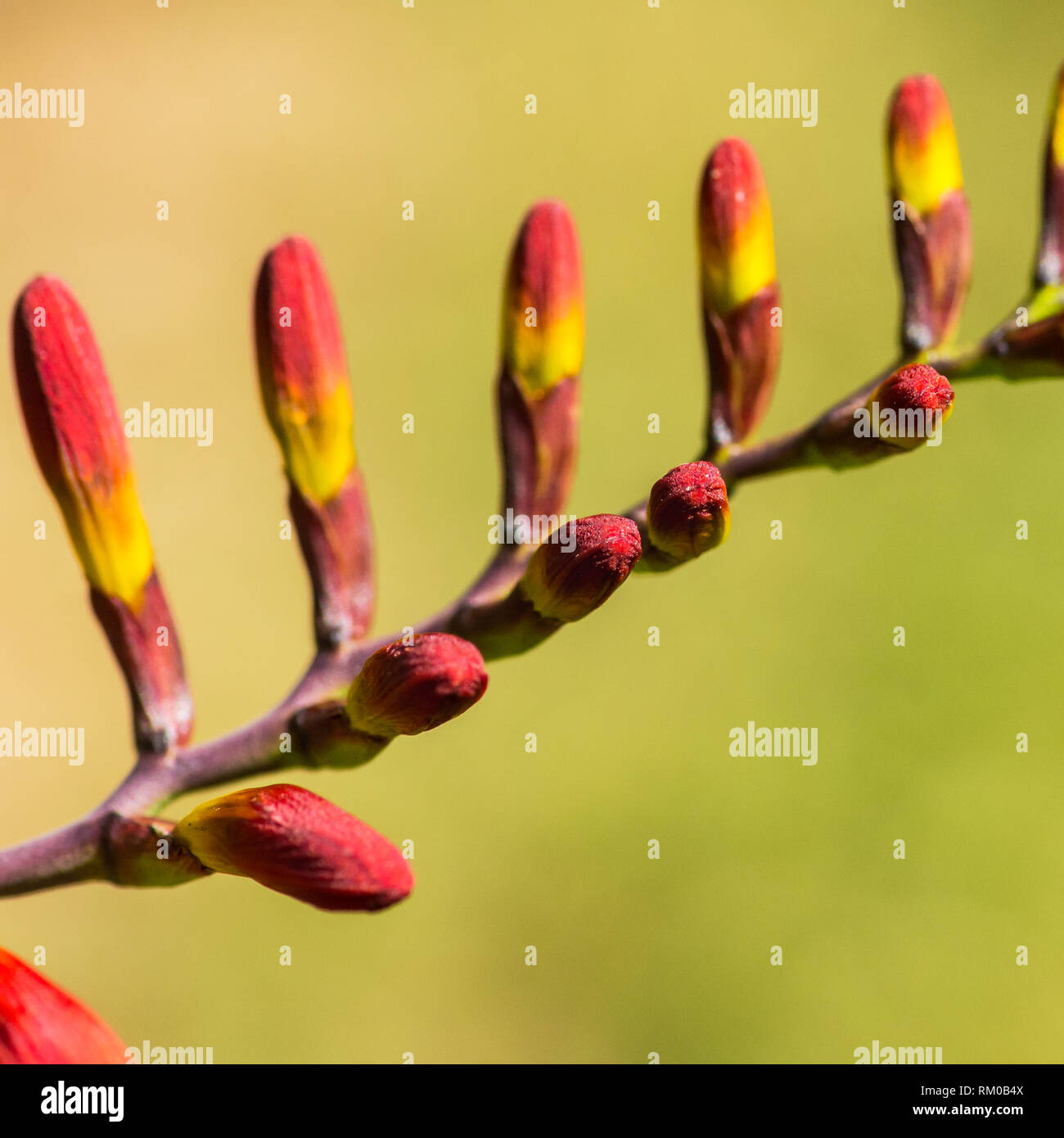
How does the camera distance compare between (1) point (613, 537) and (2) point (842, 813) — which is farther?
(2) point (842, 813)

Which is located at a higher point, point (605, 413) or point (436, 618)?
point (605, 413)

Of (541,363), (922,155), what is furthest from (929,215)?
(541,363)

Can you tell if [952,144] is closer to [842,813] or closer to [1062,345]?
[1062,345]

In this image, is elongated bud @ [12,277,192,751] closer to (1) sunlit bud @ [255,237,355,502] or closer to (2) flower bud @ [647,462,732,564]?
(1) sunlit bud @ [255,237,355,502]

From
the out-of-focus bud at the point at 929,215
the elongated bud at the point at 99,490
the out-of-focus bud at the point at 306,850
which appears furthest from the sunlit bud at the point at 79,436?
the out-of-focus bud at the point at 929,215

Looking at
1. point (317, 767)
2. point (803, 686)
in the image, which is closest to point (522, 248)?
point (317, 767)
